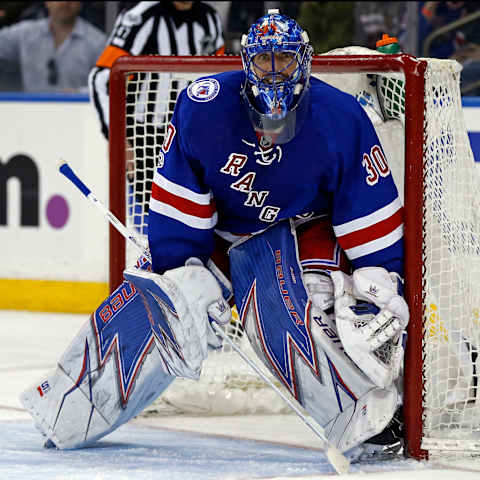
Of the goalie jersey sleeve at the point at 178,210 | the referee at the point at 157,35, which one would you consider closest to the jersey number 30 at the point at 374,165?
the goalie jersey sleeve at the point at 178,210

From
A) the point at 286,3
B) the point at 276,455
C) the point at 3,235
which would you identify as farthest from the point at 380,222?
the point at 3,235

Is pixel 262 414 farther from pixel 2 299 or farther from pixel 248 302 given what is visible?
pixel 2 299

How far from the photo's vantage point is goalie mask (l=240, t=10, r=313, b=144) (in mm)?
2643

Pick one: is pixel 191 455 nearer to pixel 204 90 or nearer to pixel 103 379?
pixel 103 379

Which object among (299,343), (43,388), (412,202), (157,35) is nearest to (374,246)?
(412,202)

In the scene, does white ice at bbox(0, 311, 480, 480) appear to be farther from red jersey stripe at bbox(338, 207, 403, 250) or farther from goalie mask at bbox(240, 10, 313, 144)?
goalie mask at bbox(240, 10, 313, 144)

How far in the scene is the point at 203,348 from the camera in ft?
9.10

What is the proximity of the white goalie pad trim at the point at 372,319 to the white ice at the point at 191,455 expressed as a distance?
22 centimetres

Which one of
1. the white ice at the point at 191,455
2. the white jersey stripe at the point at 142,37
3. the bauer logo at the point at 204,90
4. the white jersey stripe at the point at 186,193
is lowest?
the white ice at the point at 191,455

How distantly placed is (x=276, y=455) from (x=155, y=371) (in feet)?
1.12

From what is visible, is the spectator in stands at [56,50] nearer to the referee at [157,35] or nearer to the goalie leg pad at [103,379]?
the referee at [157,35]

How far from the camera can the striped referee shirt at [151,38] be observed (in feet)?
15.4

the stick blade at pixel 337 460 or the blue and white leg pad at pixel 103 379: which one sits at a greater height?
the blue and white leg pad at pixel 103 379

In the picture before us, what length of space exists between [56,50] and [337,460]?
3892 mm
